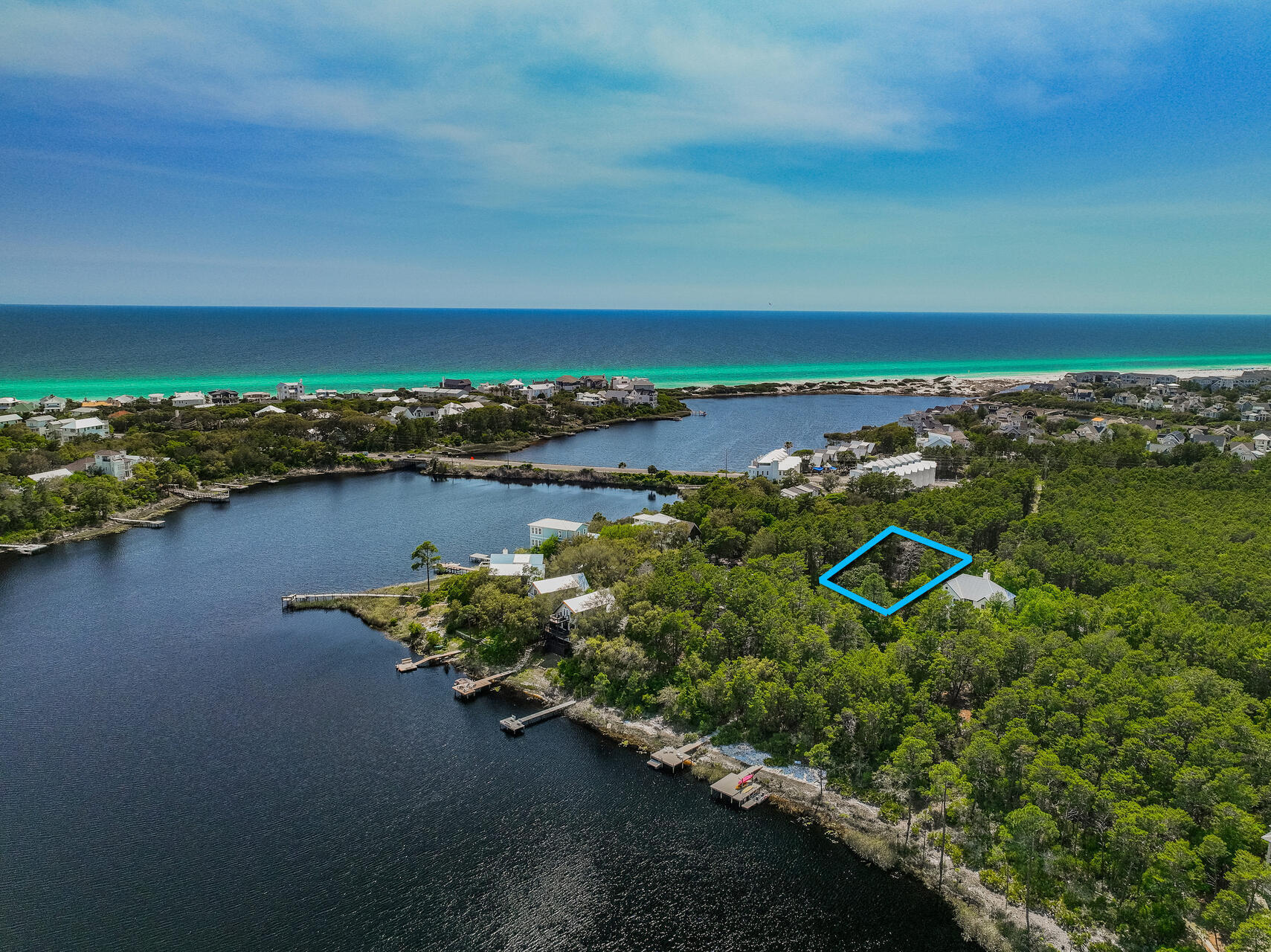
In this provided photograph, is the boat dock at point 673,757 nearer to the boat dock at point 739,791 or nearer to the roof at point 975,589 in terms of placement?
the boat dock at point 739,791

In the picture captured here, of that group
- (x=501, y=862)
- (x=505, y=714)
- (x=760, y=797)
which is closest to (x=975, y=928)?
(x=760, y=797)

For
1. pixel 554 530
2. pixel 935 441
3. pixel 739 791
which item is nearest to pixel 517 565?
pixel 554 530

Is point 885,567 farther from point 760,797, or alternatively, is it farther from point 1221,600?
point 760,797

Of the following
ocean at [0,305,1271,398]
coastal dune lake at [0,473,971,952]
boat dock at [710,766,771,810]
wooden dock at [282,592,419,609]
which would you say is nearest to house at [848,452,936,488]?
wooden dock at [282,592,419,609]

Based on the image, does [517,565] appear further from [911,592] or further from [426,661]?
[911,592]

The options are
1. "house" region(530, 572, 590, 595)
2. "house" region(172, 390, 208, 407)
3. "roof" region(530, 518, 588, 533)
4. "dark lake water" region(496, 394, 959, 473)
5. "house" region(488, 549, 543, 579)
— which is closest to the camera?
"house" region(530, 572, 590, 595)

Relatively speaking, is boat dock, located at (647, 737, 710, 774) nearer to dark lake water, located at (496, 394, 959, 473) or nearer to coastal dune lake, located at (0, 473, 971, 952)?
coastal dune lake, located at (0, 473, 971, 952)

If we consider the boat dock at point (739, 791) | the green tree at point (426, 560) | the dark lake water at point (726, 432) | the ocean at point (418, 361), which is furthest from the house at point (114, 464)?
the boat dock at point (739, 791)
